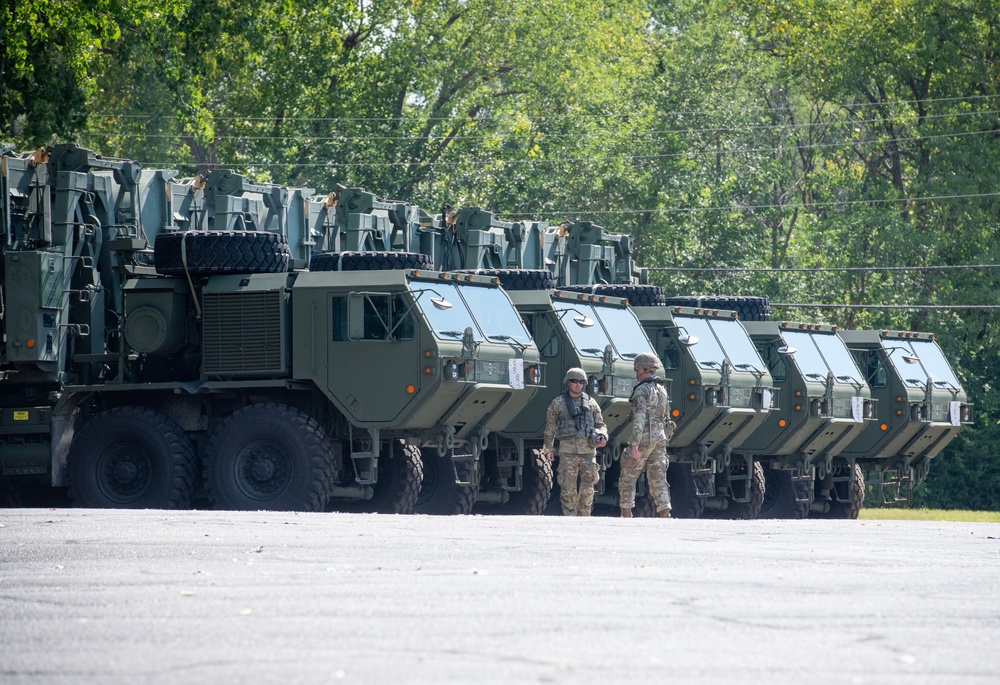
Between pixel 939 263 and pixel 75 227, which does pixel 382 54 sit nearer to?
pixel 939 263

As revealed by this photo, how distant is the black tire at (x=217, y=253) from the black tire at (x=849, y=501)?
40.1ft

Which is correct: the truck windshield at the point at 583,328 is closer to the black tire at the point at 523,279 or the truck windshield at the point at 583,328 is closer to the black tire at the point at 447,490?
the black tire at the point at 523,279

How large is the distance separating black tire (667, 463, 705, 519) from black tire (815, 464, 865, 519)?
4.91 meters

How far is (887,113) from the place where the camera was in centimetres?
4672

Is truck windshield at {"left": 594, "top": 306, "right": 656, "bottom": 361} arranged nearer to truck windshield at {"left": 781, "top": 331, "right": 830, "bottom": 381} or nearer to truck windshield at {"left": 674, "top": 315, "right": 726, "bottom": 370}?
truck windshield at {"left": 674, "top": 315, "right": 726, "bottom": 370}

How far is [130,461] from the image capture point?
19453 mm


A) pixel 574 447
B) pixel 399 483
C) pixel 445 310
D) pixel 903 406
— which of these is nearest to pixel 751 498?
pixel 903 406

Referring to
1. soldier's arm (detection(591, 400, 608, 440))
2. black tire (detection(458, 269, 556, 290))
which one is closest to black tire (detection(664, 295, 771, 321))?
black tire (detection(458, 269, 556, 290))

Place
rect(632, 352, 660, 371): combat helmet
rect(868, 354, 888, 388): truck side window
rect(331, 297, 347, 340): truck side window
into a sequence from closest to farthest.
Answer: rect(331, 297, 347, 340): truck side window → rect(632, 352, 660, 371): combat helmet → rect(868, 354, 888, 388): truck side window

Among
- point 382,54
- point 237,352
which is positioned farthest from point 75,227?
point 382,54

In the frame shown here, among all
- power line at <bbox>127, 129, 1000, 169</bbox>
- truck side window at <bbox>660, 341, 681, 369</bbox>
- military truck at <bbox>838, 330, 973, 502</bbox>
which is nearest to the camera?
truck side window at <bbox>660, 341, 681, 369</bbox>

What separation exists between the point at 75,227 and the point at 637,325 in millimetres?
6669

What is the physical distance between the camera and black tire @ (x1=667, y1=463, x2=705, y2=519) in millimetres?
24453

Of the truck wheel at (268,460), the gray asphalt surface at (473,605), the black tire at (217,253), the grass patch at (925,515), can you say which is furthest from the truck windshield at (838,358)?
the gray asphalt surface at (473,605)
